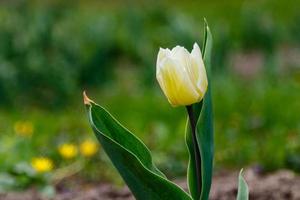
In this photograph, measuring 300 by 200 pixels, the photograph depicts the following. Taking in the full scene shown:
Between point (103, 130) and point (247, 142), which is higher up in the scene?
point (247, 142)

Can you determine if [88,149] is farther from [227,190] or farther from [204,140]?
[204,140]

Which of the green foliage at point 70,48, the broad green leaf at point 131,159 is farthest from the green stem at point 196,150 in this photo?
the green foliage at point 70,48

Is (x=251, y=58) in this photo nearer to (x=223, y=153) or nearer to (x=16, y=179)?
(x=223, y=153)

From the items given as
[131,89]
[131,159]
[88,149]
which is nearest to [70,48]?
[131,89]

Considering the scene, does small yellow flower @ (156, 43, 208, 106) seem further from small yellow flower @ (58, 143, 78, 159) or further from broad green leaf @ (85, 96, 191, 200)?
small yellow flower @ (58, 143, 78, 159)

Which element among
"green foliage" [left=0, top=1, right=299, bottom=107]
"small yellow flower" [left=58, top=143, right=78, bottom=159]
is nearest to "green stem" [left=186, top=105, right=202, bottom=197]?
"small yellow flower" [left=58, top=143, right=78, bottom=159]

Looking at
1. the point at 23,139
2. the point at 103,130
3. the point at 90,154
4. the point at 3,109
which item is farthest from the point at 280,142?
the point at 3,109
